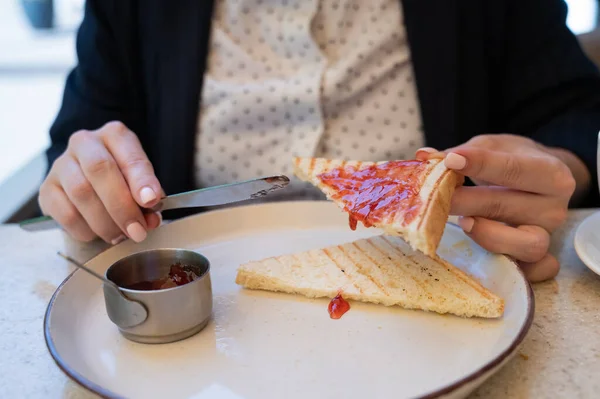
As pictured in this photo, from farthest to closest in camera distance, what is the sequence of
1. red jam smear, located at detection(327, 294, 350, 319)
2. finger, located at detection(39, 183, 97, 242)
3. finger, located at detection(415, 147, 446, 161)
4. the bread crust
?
finger, located at detection(39, 183, 97, 242)
finger, located at detection(415, 147, 446, 161)
red jam smear, located at detection(327, 294, 350, 319)
the bread crust

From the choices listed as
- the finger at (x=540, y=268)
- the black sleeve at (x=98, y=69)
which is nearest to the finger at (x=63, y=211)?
the black sleeve at (x=98, y=69)

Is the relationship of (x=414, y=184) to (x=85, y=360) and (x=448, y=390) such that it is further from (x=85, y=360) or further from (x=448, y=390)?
(x=85, y=360)

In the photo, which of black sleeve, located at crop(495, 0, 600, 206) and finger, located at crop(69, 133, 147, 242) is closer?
finger, located at crop(69, 133, 147, 242)

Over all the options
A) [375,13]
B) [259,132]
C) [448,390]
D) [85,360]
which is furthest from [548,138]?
[85,360]

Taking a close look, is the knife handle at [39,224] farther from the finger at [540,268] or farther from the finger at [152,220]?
the finger at [540,268]

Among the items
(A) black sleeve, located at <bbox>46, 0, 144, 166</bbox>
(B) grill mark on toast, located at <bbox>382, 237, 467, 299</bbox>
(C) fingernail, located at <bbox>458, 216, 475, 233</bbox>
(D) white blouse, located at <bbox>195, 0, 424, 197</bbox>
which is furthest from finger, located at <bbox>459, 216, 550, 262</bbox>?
(A) black sleeve, located at <bbox>46, 0, 144, 166</bbox>

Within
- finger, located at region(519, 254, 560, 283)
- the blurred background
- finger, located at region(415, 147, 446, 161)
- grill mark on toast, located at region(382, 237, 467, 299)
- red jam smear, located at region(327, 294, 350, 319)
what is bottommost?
the blurred background

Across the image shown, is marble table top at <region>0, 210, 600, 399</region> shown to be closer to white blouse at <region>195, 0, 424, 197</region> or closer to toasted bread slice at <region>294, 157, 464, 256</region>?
toasted bread slice at <region>294, 157, 464, 256</region>
